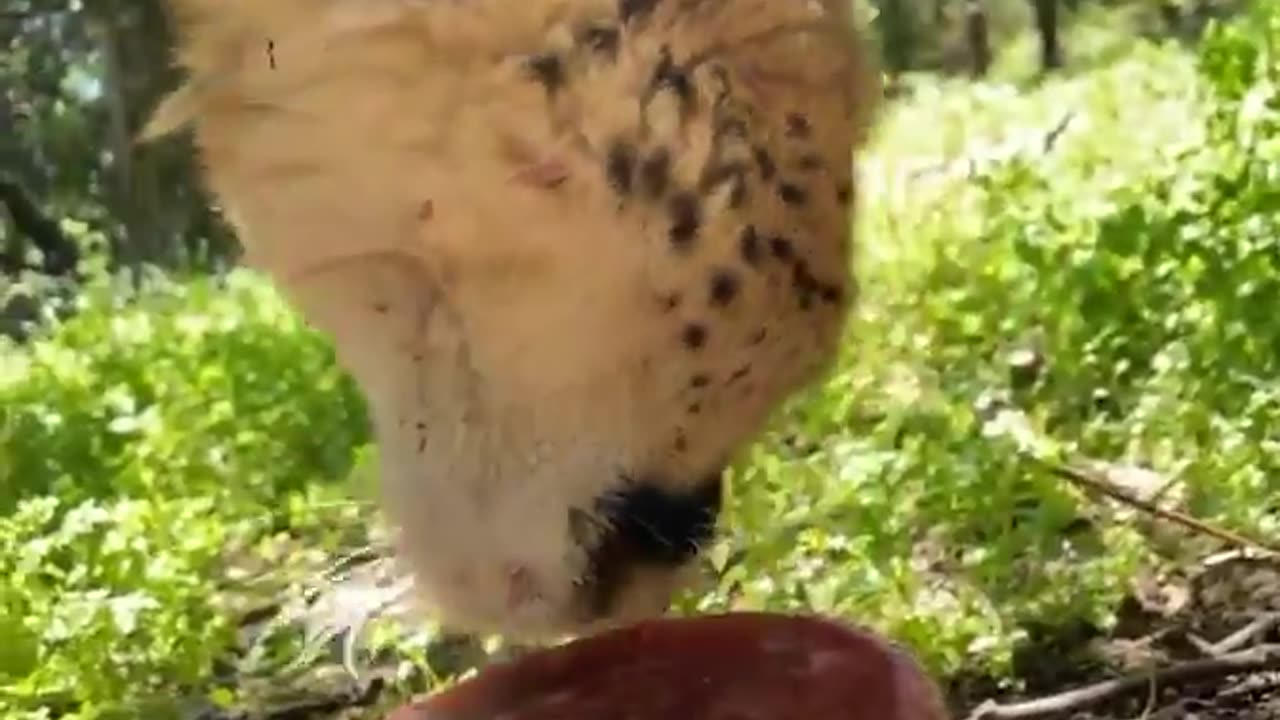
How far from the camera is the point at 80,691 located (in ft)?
5.89

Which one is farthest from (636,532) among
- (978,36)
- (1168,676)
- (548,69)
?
(978,36)

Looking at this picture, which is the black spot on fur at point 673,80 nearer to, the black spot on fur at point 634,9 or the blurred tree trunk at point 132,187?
the black spot on fur at point 634,9

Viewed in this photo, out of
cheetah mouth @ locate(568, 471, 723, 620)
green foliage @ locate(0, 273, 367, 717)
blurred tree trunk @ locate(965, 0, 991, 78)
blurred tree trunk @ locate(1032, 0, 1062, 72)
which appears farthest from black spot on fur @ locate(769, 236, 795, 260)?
blurred tree trunk @ locate(1032, 0, 1062, 72)

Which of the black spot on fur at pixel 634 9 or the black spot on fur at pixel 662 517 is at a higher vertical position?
the black spot on fur at pixel 634 9

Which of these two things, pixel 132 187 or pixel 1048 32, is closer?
pixel 132 187

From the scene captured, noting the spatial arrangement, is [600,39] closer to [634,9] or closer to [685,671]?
[634,9]

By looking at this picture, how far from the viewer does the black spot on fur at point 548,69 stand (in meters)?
0.91

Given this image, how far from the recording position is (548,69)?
0.91m

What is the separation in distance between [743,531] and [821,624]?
0.73m

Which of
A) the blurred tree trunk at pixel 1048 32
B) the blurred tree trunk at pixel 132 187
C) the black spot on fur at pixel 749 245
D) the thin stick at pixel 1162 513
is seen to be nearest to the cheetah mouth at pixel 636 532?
the black spot on fur at pixel 749 245

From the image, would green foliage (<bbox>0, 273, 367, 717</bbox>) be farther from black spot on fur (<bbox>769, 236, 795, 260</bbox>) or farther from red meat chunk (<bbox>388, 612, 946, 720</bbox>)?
black spot on fur (<bbox>769, 236, 795, 260</bbox>)

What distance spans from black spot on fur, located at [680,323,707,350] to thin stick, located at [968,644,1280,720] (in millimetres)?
795

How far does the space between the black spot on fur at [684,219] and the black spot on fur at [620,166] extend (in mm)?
23

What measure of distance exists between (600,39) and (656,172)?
61 millimetres
